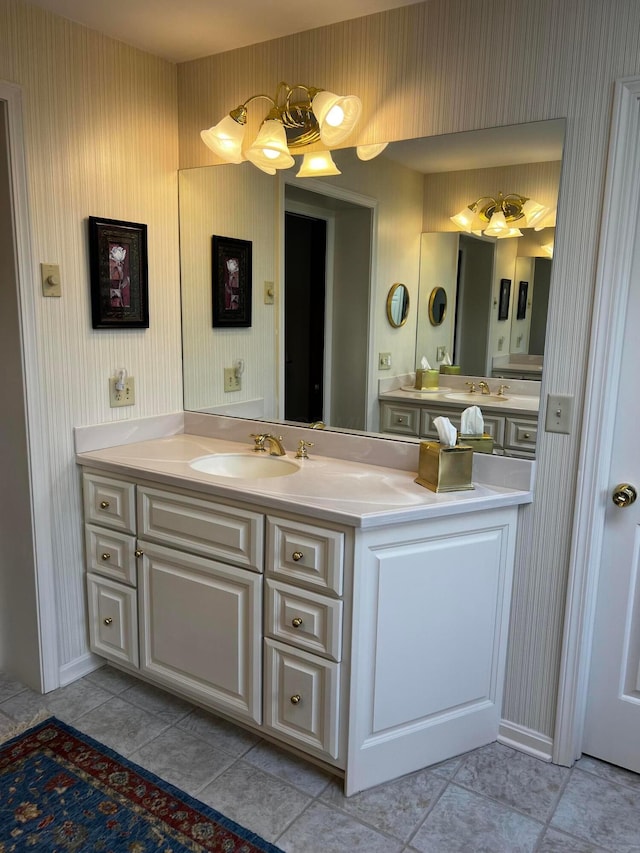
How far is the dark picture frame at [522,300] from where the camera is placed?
189 cm

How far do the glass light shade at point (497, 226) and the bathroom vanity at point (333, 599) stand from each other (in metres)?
0.71

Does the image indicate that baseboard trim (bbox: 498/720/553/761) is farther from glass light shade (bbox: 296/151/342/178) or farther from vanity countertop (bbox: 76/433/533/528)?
glass light shade (bbox: 296/151/342/178)

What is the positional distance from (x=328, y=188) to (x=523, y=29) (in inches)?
29.2

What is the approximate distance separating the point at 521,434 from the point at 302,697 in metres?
1.01

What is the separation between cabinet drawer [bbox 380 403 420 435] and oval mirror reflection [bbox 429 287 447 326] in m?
0.30

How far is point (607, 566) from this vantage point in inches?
75.4

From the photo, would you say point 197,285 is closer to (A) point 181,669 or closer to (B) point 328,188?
(B) point 328,188

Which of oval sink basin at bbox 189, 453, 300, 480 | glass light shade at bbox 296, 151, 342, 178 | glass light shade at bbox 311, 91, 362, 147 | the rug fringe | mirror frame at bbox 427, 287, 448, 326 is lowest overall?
the rug fringe

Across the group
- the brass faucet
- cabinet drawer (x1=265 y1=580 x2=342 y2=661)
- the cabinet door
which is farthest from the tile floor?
the brass faucet

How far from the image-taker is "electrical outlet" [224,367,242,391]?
8.38ft

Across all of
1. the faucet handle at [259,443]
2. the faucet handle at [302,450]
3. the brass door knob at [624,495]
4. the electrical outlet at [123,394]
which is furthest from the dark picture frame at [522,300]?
the electrical outlet at [123,394]

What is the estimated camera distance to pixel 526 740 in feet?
6.65

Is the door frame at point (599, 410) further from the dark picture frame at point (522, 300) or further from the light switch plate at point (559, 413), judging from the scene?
the dark picture frame at point (522, 300)

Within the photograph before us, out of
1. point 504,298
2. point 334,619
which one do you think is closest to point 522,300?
point 504,298
